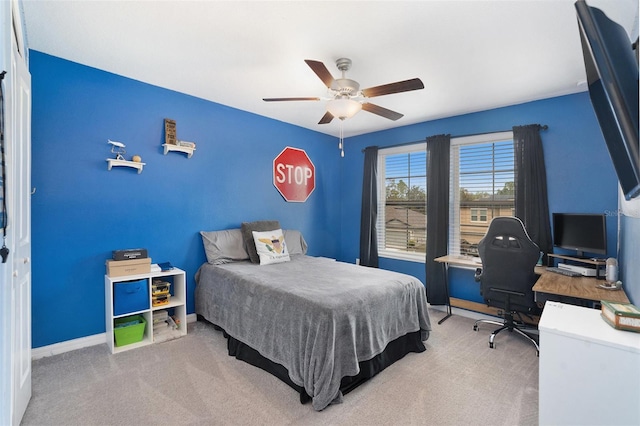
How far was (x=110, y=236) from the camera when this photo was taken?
9.52 feet

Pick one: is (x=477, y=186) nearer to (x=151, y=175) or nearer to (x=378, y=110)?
(x=378, y=110)

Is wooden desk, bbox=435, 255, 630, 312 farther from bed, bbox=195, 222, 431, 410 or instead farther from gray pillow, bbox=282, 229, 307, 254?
gray pillow, bbox=282, 229, 307, 254

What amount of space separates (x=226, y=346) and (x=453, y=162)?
3467 millimetres

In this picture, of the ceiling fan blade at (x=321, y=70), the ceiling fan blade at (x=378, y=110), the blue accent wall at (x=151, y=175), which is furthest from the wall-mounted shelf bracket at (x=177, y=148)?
the ceiling fan blade at (x=378, y=110)

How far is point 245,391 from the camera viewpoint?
7.09 feet

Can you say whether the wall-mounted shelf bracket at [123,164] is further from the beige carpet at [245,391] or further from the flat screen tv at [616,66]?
the flat screen tv at [616,66]

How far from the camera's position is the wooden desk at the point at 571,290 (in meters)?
2.13

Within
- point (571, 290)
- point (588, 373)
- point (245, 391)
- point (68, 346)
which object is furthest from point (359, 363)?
point (68, 346)

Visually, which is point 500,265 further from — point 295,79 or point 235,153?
point 235,153

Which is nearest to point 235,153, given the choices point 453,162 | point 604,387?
point 453,162

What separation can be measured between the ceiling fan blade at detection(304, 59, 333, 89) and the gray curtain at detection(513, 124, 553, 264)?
95.0 inches

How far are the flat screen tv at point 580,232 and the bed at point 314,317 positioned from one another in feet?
5.05

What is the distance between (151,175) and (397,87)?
256cm

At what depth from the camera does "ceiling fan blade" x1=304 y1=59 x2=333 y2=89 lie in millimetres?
2027
